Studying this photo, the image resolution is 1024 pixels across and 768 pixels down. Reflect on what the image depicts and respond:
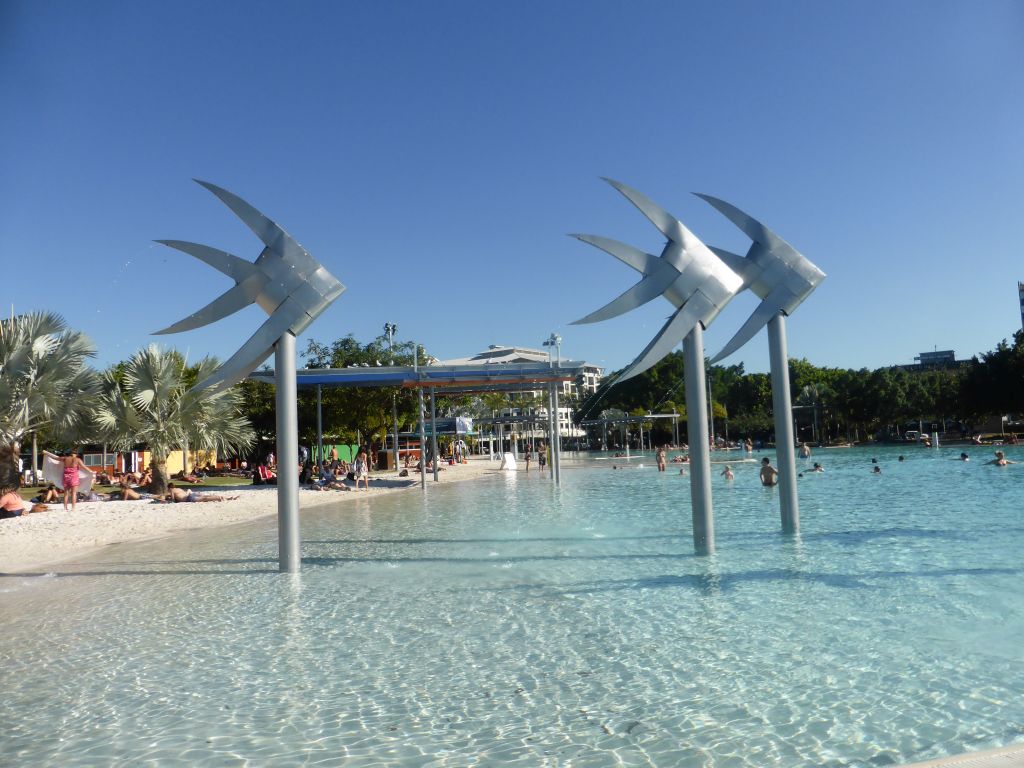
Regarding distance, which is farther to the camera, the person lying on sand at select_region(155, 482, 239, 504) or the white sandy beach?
the person lying on sand at select_region(155, 482, 239, 504)

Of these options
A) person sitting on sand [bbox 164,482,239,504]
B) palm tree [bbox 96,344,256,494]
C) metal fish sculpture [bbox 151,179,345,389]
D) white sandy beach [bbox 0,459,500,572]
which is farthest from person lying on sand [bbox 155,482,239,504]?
metal fish sculpture [bbox 151,179,345,389]

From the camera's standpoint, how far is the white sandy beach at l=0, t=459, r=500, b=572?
13.8 metres

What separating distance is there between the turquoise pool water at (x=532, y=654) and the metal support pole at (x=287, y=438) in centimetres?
83

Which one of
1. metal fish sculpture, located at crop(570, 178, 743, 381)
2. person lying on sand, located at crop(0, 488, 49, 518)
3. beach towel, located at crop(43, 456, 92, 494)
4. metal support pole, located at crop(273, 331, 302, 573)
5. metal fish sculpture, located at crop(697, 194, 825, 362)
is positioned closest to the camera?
metal support pole, located at crop(273, 331, 302, 573)

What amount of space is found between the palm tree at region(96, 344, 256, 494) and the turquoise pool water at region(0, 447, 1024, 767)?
10283 mm

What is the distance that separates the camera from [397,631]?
7.34 metres

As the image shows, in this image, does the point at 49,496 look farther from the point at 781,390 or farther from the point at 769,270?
the point at 769,270

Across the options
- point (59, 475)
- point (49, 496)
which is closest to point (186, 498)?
point (49, 496)

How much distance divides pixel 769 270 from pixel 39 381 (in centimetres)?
1850

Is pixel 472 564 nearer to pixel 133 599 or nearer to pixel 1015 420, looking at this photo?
pixel 133 599

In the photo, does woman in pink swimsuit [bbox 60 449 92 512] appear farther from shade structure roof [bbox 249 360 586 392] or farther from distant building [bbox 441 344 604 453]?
distant building [bbox 441 344 604 453]

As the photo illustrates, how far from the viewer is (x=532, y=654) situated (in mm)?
6441

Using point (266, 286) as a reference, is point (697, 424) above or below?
below

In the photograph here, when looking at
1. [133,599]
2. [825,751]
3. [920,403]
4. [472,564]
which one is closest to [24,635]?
[133,599]
